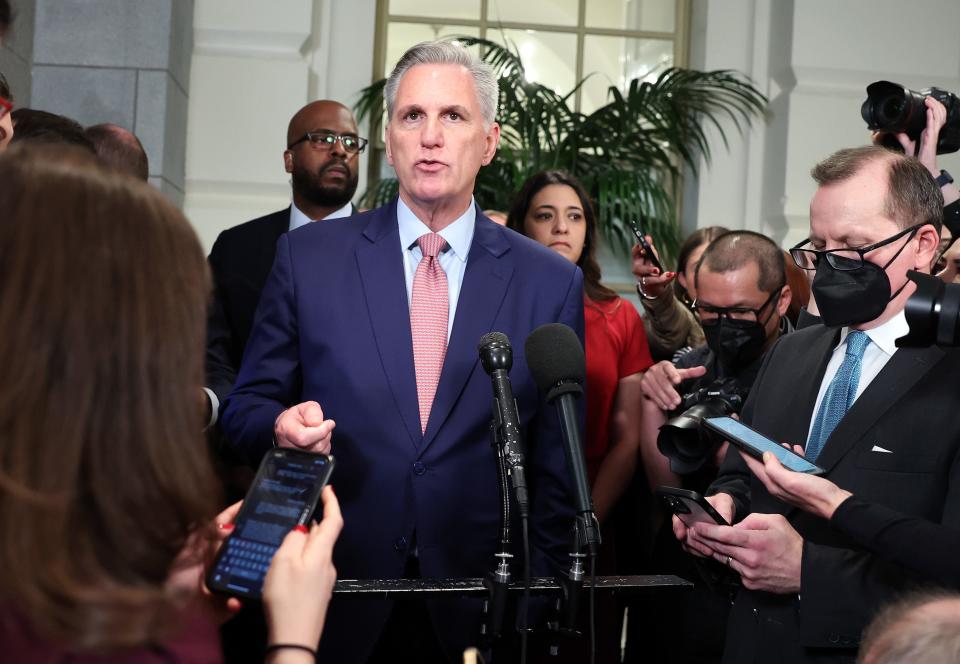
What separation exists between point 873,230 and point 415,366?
0.99 meters

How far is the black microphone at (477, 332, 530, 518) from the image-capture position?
1.71 m

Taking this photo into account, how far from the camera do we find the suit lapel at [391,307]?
229 cm

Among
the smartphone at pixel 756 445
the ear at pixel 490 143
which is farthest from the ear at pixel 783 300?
the smartphone at pixel 756 445

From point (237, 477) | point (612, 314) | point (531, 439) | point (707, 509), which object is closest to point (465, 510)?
point (531, 439)

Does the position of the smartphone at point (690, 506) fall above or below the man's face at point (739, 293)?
below

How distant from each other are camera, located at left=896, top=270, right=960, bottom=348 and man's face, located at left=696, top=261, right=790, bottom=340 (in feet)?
4.20

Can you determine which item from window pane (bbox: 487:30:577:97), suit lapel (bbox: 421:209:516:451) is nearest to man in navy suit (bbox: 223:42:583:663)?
suit lapel (bbox: 421:209:516:451)

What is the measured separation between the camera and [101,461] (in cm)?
112

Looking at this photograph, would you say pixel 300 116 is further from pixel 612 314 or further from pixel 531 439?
pixel 531 439

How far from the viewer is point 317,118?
3.99m

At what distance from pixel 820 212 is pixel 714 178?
3.71 metres

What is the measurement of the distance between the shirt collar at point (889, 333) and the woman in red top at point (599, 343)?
4.15 feet

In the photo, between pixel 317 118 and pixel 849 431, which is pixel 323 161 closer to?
pixel 317 118

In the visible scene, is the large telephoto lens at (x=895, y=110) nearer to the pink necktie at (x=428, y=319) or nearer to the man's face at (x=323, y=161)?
the pink necktie at (x=428, y=319)
